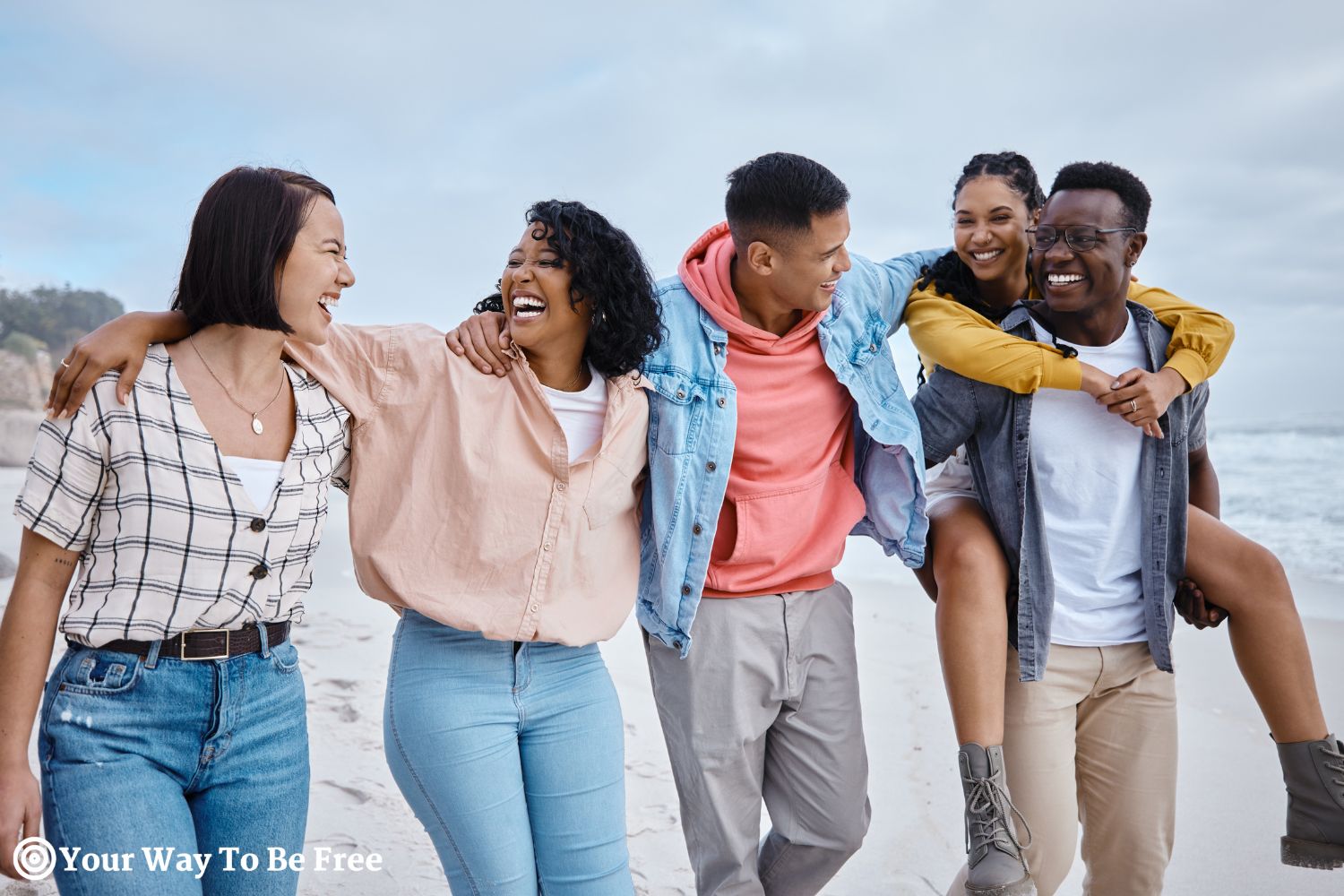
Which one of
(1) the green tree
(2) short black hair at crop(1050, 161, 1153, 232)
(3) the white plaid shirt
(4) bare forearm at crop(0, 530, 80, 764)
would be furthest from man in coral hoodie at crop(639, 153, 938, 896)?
(1) the green tree

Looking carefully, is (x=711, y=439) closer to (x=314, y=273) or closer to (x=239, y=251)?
(x=314, y=273)

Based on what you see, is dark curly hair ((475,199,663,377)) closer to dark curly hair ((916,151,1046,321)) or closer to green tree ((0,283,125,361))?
dark curly hair ((916,151,1046,321))

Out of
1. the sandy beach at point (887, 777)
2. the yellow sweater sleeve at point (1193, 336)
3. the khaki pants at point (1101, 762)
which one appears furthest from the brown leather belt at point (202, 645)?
the yellow sweater sleeve at point (1193, 336)

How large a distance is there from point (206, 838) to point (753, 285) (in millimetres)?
1852

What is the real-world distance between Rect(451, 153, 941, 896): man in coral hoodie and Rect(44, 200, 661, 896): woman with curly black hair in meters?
0.28

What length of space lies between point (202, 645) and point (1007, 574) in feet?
6.56

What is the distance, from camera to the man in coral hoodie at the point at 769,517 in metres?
2.71

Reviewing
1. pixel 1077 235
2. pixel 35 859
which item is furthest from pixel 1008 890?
pixel 35 859

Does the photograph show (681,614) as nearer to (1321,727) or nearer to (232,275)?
(232,275)

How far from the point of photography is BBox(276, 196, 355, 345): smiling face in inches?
81.0

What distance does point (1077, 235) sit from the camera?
286cm

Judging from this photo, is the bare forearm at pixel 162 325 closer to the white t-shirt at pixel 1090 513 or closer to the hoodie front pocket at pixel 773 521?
the hoodie front pocket at pixel 773 521

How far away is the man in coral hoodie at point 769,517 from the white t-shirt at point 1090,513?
353mm

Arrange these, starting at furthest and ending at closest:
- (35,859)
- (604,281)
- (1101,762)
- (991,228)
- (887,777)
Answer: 1. (887,777)
2. (991,228)
3. (1101,762)
4. (604,281)
5. (35,859)
